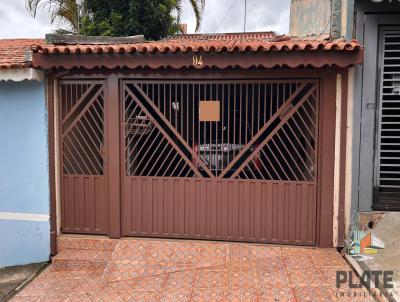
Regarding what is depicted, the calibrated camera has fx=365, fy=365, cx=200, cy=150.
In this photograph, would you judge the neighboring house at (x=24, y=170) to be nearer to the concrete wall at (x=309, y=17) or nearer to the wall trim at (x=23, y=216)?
the wall trim at (x=23, y=216)

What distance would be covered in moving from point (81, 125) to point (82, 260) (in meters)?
2.23

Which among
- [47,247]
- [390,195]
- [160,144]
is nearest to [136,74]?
[160,144]

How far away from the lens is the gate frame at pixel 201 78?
543 centimetres

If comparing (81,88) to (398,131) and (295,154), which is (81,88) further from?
(398,131)

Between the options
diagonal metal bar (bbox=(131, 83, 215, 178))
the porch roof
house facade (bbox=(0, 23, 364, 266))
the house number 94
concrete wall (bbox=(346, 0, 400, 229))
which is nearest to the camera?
the porch roof

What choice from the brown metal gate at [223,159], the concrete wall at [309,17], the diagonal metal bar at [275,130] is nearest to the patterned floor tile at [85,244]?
the brown metal gate at [223,159]

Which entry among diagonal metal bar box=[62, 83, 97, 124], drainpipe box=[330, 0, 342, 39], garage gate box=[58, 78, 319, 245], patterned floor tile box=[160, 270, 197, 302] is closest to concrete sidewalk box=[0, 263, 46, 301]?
garage gate box=[58, 78, 319, 245]

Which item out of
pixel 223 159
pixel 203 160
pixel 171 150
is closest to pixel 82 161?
pixel 171 150

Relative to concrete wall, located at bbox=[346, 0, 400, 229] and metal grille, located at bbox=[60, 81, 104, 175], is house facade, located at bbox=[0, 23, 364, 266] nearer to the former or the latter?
metal grille, located at bbox=[60, 81, 104, 175]

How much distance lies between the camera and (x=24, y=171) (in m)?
5.93

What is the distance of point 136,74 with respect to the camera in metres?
5.75

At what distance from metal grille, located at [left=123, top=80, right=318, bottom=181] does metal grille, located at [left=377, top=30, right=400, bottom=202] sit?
102 cm

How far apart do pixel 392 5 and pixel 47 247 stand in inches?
254

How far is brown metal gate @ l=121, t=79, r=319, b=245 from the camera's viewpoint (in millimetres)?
5652
